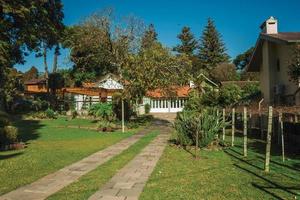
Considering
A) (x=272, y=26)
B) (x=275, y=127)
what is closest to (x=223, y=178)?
(x=275, y=127)

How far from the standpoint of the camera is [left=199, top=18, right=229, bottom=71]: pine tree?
7744 cm

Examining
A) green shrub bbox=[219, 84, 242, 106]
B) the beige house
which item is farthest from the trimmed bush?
green shrub bbox=[219, 84, 242, 106]

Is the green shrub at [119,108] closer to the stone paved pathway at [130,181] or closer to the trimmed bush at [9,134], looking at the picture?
the trimmed bush at [9,134]

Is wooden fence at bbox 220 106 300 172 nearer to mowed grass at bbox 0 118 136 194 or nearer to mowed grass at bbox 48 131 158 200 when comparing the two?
mowed grass at bbox 48 131 158 200

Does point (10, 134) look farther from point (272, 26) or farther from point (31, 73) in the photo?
point (31, 73)

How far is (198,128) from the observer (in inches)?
612

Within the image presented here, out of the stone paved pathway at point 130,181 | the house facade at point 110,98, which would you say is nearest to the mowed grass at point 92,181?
the stone paved pathway at point 130,181

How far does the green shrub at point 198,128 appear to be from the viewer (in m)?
15.7

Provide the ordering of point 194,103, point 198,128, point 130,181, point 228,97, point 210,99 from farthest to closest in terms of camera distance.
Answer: point 228,97
point 210,99
point 194,103
point 198,128
point 130,181

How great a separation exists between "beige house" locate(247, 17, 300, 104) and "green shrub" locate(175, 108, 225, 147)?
7316mm

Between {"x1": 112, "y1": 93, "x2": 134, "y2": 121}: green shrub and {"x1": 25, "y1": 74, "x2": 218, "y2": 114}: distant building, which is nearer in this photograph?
{"x1": 112, "y1": 93, "x2": 134, "y2": 121}: green shrub

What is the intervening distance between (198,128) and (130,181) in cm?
668

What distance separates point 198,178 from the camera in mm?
9516

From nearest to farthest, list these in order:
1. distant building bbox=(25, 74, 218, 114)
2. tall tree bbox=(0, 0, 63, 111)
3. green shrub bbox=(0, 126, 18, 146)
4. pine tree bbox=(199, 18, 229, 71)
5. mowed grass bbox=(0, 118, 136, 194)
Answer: mowed grass bbox=(0, 118, 136, 194) < green shrub bbox=(0, 126, 18, 146) < tall tree bbox=(0, 0, 63, 111) < distant building bbox=(25, 74, 218, 114) < pine tree bbox=(199, 18, 229, 71)
